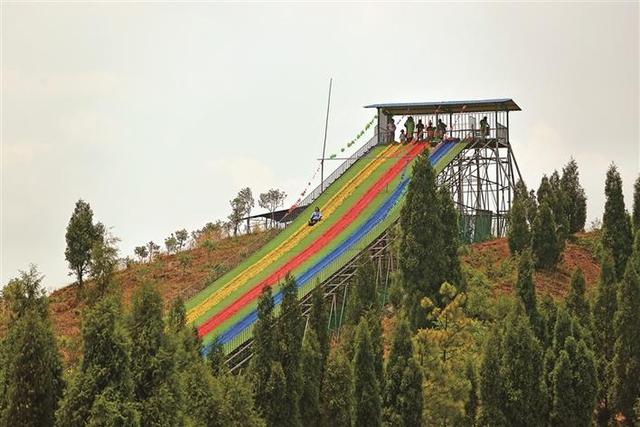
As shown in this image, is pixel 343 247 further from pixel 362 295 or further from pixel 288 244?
pixel 362 295

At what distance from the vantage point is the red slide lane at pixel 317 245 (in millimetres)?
36375

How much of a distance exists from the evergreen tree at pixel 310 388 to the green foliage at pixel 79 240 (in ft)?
60.3

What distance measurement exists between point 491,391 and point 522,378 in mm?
909

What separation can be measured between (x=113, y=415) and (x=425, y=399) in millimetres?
9816

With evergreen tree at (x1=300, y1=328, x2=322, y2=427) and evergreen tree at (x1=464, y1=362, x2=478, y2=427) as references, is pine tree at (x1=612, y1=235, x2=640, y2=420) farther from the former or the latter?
evergreen tree at (x1=300, y1=328, x2=322, y2=427)

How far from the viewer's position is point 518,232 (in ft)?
135

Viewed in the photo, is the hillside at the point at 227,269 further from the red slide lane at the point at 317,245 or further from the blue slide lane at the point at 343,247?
the blue slide lane at the point at 343,247

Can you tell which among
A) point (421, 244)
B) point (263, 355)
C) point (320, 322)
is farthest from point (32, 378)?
point (421, 244)

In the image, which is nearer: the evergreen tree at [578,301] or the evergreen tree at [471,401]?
the evergreen tree at [471,401]

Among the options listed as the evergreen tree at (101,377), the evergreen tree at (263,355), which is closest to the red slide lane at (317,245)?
the evergreen tree at (263,355)

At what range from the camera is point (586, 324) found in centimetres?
3092

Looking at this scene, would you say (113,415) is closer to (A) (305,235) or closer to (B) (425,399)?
(B) (425,399)

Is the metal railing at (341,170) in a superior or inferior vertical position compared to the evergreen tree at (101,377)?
superior

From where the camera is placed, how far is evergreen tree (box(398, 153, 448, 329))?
32.7 m
